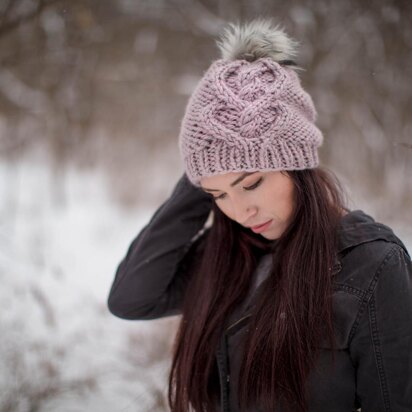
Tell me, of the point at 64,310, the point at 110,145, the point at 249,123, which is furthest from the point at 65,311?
the point at 249,123

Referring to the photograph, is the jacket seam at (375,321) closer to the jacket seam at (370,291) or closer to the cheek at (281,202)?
the jacket seam at (370,291)

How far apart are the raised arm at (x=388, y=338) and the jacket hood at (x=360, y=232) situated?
0.17ft

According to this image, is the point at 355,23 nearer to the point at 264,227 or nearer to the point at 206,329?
the point at 264,227

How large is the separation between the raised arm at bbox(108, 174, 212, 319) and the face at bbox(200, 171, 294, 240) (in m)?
0.27

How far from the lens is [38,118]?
8.31 feet

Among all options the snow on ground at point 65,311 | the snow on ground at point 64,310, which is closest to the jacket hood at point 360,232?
the snow on ground at point 65,311

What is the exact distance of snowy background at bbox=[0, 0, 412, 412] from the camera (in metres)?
2.04

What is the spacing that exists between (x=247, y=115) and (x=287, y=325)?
1.97 ft

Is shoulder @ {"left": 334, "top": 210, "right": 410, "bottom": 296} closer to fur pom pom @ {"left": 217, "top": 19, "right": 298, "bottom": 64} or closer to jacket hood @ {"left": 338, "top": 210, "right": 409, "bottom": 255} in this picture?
jacket hood @ {"left": 338, "top": 210, "right": 409, "bottom": 255}

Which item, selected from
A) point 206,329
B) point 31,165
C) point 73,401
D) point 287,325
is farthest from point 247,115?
point 31,165

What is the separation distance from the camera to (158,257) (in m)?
1.45

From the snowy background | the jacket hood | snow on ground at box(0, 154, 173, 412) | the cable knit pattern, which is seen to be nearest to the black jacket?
the jacket hood

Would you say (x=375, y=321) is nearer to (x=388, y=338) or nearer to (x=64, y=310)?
(x=388, y=338)

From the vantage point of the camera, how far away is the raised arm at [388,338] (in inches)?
40.3
